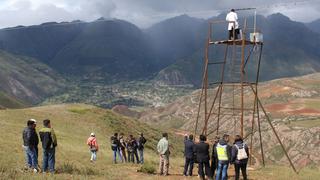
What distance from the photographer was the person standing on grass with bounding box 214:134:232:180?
24.7 m

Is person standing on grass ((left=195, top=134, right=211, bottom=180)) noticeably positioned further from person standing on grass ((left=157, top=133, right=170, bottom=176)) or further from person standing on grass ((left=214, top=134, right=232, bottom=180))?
person standing on grass ((left=157, top=133, right=170, bottom=176))

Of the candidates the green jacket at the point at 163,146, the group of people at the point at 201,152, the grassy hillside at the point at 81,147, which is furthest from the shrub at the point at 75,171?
the green jacket at the point at 163,146

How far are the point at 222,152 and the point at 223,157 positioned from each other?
253mm

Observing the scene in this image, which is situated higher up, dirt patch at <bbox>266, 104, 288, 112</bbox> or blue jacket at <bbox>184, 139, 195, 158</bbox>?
dirt patch at <bbox>266, 104, 288, 112</bbox>

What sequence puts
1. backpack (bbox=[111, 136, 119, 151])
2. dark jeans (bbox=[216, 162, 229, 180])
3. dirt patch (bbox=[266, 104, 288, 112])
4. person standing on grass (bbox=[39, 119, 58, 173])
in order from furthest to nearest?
dirt patch (bbox=[266, 104, 288, 112]) < backpack (bbox=[111, 136, 119, 151]) < dark jeans (bbox=[216, 162, 229, 180]) < person standing on grass (bbox=[39, 119, 58, 173])

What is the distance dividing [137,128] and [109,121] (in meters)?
7.67

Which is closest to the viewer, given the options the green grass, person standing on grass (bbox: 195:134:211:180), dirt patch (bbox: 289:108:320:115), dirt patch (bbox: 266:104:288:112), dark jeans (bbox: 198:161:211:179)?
person standing on grass (bbox: 195:134:211:180)

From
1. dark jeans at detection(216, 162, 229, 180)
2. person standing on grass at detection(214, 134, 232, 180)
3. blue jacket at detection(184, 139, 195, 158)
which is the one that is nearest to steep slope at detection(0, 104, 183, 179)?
blue jacket at detection(184, 139, 195, 158)

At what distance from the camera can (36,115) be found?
2724 inches

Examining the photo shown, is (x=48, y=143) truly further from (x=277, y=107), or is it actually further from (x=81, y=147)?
(x=277, y=107)

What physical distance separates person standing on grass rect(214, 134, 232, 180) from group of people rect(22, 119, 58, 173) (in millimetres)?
7857

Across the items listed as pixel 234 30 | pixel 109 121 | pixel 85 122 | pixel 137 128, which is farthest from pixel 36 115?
pixel 234 30

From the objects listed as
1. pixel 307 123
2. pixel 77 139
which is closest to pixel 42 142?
pixel 77 139

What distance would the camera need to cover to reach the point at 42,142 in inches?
941
